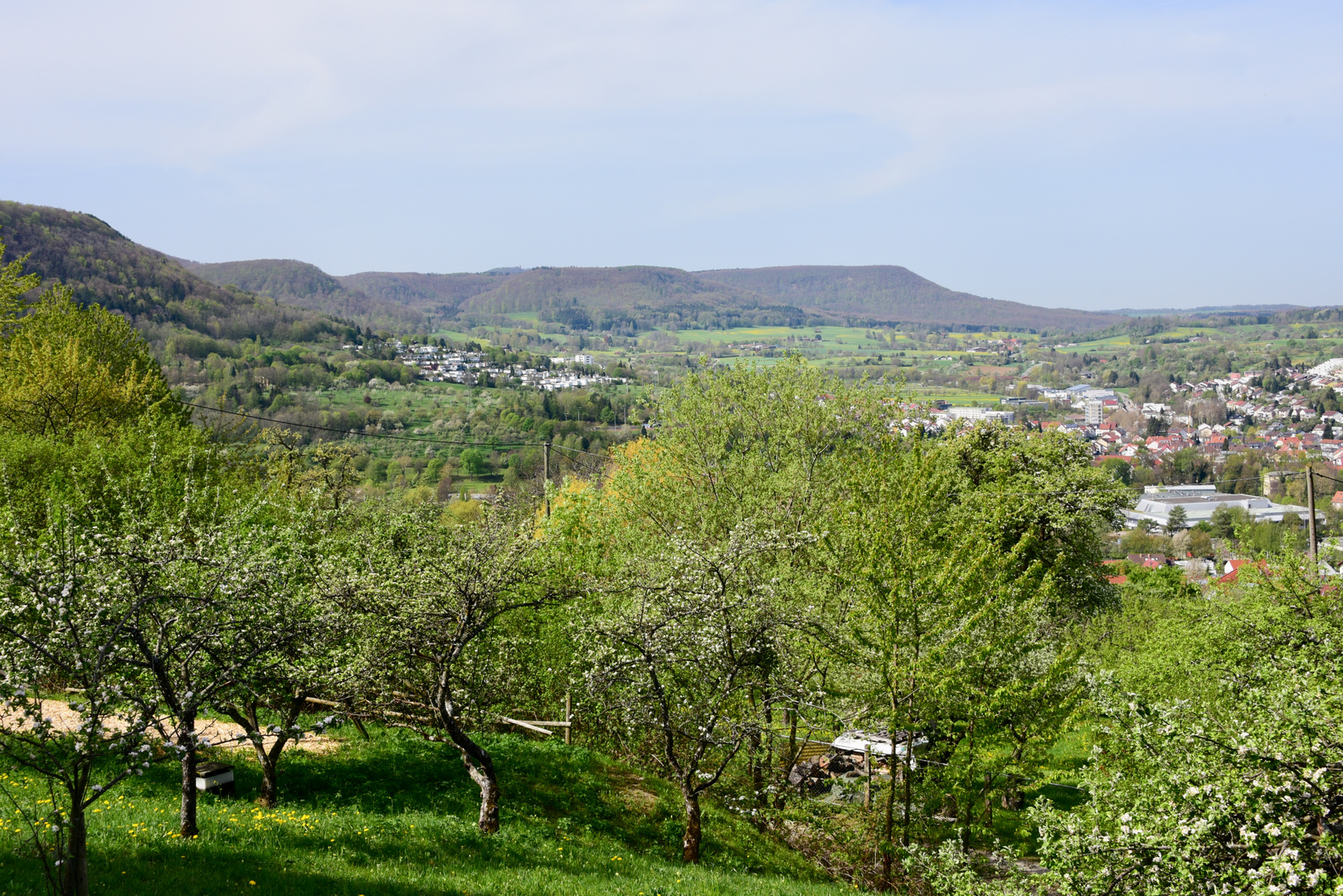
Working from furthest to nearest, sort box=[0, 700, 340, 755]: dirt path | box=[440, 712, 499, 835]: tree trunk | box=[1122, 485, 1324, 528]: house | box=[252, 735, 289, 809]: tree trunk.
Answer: box=[1122, 485, 1324, 528]: house, box=[0, 700, 340, 755]: dirt path, box=[252, 735, 289, 809]: tree trunk, box=[440, 712, 499, 835]: tree trunk

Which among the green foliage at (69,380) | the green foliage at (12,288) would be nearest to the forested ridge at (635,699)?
the green foliage at (69,380)

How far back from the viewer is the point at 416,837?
1102cm

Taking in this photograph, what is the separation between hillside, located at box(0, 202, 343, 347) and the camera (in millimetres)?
124188

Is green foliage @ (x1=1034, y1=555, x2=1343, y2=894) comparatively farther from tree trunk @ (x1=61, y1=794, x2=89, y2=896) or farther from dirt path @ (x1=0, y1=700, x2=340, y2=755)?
dirt path @ (x1=0, y1=700, x2=340, y2=755)

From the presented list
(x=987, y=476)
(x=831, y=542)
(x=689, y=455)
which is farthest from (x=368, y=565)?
(x=987, y=476)

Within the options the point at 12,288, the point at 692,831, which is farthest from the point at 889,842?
the point at 12,288

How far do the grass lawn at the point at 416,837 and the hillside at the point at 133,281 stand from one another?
123497 mm

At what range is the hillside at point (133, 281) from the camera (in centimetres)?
12419

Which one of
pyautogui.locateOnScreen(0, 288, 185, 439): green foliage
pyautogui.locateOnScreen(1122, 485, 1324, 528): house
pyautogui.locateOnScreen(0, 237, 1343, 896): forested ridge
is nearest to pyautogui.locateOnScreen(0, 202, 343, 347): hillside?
pyautogui.locateOnScreen(0, 288, 185, 439): green foliage

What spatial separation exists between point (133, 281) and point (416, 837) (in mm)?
152369

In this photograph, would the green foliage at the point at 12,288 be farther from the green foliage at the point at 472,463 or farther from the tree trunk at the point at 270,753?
the green foliage at the point at 472,463

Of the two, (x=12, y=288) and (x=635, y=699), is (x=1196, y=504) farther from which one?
(x=12, y=288)

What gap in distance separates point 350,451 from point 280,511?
2675 centimetres

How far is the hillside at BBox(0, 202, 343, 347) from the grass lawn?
123m
